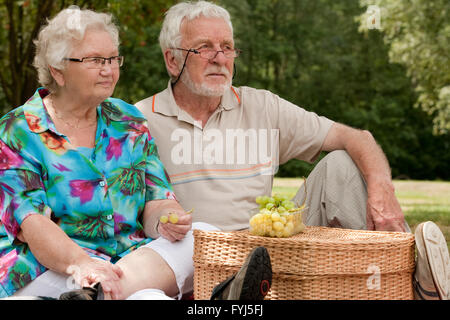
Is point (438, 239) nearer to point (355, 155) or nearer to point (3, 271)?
point (355, 155)

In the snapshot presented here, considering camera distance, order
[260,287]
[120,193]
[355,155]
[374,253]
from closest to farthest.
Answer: [260,287]
[374,253]
[120,193]
[355,155]

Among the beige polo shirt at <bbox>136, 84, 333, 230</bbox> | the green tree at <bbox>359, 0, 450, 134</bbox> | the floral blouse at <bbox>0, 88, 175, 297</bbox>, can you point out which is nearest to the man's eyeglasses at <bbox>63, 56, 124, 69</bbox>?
the floral blouse at <bbox>0, 88, 175, 297</bbox>

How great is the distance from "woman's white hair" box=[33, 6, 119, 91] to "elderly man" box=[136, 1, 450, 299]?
29.9 inches

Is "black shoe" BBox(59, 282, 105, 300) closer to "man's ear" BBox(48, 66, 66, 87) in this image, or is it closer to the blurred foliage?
"man's ear" BBox(48, 66, 66, 87)

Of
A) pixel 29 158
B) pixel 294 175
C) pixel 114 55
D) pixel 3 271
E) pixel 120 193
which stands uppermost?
pixel 114 55

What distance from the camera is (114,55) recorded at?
9.67 ft

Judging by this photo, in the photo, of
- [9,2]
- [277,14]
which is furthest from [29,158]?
[277,14]

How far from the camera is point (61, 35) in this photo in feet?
9.37

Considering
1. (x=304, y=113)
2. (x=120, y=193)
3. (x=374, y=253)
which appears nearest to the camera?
(x=374, y=253)

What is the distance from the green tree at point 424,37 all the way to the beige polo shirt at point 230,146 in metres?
14.4

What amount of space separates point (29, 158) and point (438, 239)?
1762 mm

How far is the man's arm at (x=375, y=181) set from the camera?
3.21 m

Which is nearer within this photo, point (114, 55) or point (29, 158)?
point (29, 158)

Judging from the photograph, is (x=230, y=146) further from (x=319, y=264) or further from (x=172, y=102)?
(x=319, y=264)
